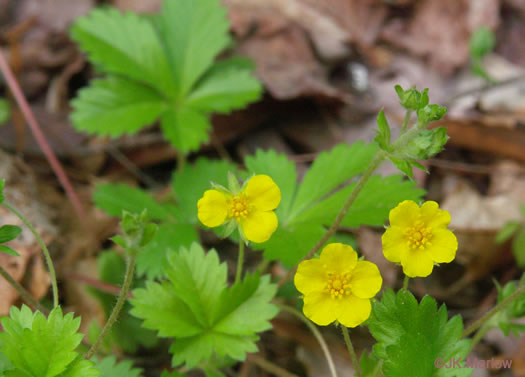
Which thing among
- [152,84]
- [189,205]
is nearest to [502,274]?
[189,205]

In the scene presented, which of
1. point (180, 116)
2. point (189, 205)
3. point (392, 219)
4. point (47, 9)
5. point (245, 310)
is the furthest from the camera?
point (47, 9)

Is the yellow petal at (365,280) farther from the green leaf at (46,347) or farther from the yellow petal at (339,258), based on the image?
→ the green leaf at (46,347)

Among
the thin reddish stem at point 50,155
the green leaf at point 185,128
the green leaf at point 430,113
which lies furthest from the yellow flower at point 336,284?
the thin reddish stem at point 50,155

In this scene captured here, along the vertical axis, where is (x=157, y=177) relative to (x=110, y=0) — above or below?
below

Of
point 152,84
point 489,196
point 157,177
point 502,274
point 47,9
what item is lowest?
point 502,274

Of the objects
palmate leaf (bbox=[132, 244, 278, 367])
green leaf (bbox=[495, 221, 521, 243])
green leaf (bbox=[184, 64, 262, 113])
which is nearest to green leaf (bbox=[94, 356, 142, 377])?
palmate leaf (bbox=[132, 244, 278, 367])

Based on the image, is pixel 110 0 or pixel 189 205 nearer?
pixel 189 205

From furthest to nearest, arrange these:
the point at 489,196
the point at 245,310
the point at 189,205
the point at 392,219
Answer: the point at 489,196, the point at 189,205, the point at 245,310, the point at 392,219

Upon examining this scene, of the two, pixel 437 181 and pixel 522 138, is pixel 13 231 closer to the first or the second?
pixel 437 181
